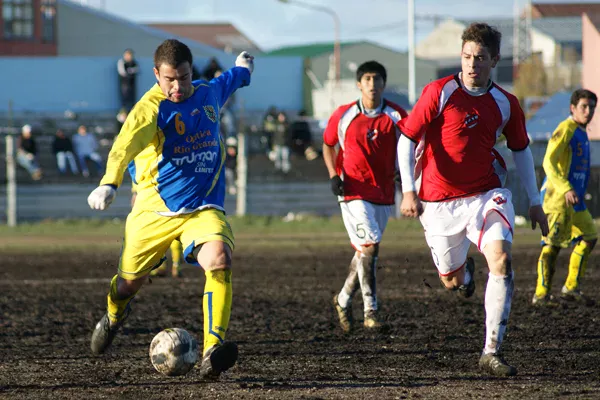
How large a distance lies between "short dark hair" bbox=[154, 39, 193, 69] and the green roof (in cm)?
4712

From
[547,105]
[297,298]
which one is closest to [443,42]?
[547,105]

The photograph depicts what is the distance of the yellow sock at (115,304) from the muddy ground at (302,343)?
0.33 m

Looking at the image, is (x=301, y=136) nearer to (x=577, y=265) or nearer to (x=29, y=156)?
(x=29, y=156)

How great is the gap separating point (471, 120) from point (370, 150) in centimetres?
234

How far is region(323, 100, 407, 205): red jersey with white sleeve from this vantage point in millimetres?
9164

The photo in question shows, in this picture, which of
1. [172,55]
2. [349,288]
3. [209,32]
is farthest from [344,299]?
[209,32]

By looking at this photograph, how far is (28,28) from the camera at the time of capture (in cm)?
4656

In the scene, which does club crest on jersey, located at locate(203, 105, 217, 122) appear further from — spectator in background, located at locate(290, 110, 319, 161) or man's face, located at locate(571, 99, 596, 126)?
spectator in background, located at locate(290, 110, 319, 161)

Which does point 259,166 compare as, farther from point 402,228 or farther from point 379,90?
point 379,90

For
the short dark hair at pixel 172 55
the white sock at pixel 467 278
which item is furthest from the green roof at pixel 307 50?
the short dark hair at pixel 172 55

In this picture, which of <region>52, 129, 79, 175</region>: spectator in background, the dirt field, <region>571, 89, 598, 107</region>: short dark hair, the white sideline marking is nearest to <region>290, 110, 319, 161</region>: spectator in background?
<region>52, 129, 79, 175</region>: spectator in background

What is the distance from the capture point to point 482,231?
6.89 m

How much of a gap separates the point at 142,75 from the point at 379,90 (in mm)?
26191

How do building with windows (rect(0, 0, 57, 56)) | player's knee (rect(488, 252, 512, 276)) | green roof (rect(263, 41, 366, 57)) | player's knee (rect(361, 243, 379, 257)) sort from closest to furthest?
player's knee (rect(488, 252, 512, 276))
player's knee (rect(361, 243, 379, 257))
building with windows (rect(0, 0, 57, 56))
green roof (rect(263, 41, 366, 57))
